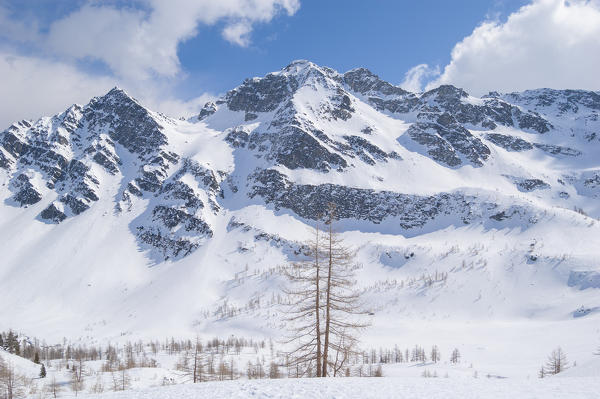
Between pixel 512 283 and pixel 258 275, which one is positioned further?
pixel 258 275

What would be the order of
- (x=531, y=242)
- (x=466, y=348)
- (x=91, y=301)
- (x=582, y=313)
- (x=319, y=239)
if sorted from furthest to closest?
1. (x=91, y=301)
2. (x=531, y=242)
3. (x=582, y=313)
4. (x=466, y=348)
5. (x=319, y=239)

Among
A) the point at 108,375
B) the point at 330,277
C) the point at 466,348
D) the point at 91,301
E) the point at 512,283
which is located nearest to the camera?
the point at 330,277

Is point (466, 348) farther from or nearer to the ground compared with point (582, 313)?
nearer to the ground

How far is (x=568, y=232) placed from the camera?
175 m

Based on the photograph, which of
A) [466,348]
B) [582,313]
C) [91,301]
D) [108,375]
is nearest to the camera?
[108,375]

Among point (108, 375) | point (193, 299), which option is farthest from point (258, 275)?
point (108, 375)

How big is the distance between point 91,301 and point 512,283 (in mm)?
186127

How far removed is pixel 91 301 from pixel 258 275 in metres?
80.5

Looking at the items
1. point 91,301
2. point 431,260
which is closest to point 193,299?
point 91,301

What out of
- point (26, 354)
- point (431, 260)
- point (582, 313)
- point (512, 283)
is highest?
point (431, 260)

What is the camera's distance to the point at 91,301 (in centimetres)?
18350

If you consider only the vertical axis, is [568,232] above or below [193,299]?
above

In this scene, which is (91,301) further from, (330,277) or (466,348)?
(330,277)

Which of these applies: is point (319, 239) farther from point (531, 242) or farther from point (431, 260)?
point (531, 242)
